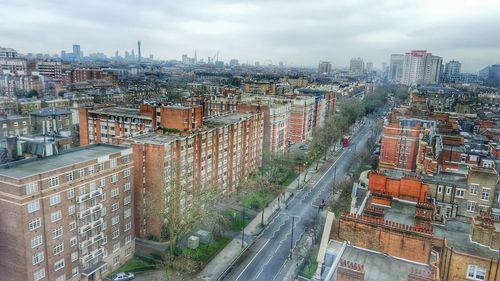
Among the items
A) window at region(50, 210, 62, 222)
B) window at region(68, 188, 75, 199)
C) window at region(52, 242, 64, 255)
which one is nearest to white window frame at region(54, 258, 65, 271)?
window at region(52, 242, 64, 255)

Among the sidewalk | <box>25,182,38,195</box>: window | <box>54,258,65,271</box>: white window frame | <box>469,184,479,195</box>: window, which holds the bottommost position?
the sidewalk

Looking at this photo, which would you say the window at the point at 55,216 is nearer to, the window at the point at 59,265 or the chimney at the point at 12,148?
the window at the point at 59,265

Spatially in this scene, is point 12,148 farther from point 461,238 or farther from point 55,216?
point 461,238

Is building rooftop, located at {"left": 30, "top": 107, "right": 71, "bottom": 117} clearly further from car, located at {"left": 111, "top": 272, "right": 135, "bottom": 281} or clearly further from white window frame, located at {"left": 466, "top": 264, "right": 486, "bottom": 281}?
white window frame, located at {"left": 466, "top": 264, "right": 486, "bottom": 281}

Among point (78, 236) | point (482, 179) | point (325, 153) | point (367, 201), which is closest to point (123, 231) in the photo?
point (78, 236)

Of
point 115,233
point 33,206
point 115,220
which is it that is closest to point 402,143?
point 115,220

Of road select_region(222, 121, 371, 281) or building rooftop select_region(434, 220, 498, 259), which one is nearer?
building rooftop select_region(434, 220, 498, 259)

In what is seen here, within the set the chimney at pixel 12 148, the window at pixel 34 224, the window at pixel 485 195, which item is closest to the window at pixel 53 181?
the window at pixel 34 224
